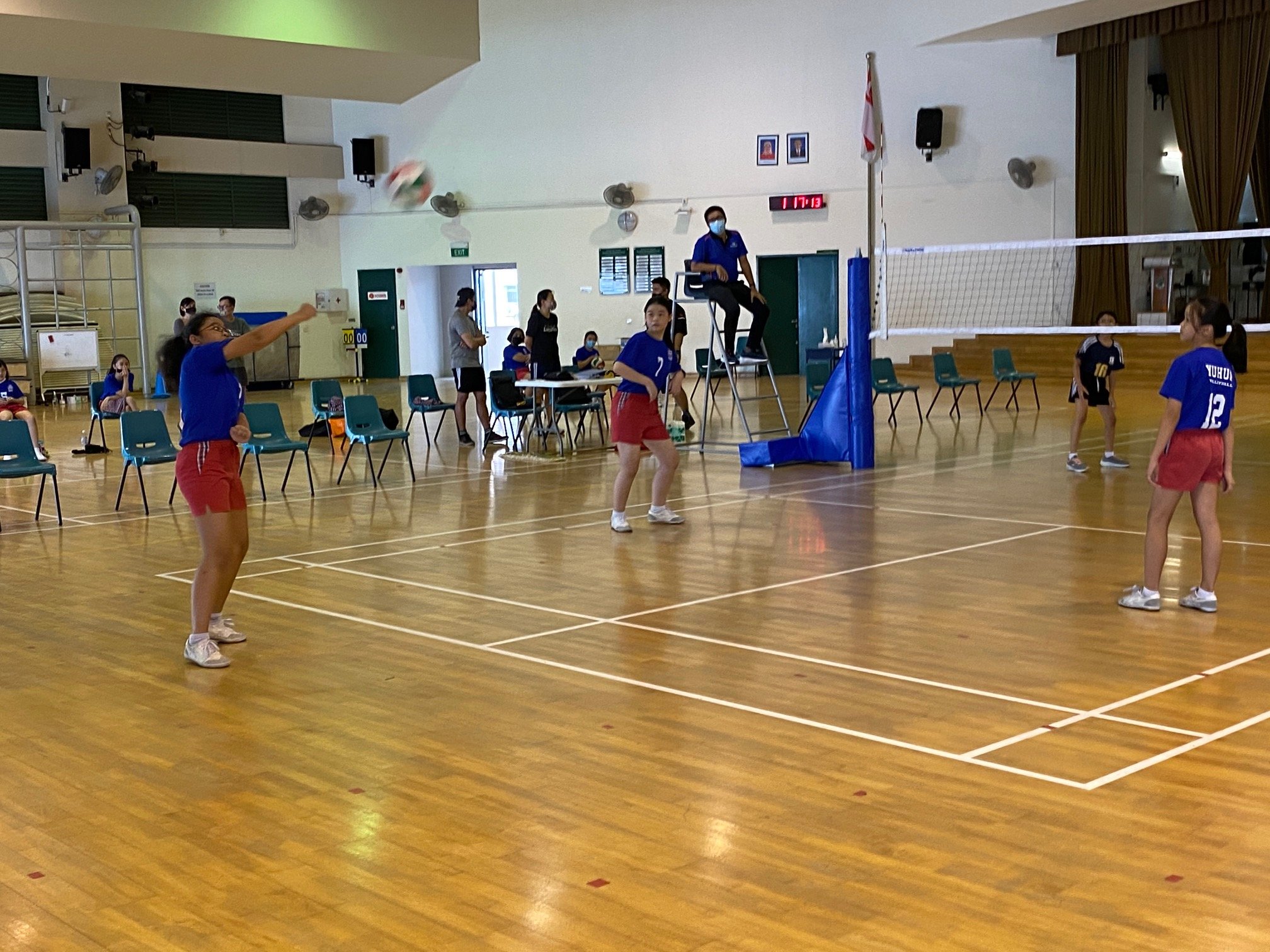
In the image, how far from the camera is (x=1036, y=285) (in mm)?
23188

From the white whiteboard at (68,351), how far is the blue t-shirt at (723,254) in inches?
578

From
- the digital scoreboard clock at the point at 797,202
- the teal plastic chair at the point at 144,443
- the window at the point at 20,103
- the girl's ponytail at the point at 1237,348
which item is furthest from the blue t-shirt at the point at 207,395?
the window at the point at 20,103

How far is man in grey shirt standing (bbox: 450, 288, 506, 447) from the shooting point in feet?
48.2

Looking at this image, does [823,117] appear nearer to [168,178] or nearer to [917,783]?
[168,178]

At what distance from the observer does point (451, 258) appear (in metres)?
28.4

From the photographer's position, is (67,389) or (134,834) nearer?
(134,834)

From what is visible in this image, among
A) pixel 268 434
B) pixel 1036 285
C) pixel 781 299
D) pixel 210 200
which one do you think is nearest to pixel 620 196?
pixel 781 299

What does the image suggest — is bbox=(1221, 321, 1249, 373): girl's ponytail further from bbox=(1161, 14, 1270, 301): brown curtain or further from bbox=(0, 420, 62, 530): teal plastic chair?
bbox=(1161, 14, 1270, 301): brown curtain

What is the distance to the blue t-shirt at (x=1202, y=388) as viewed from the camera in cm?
632

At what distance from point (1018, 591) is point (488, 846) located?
13.5ft

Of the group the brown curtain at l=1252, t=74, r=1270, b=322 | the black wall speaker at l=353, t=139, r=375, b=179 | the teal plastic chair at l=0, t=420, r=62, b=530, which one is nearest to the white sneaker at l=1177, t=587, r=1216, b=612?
the teal plastic chair at l=0, t=420, r=62, b=530

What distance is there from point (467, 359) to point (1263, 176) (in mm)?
14539

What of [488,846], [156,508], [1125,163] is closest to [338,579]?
[156,508]

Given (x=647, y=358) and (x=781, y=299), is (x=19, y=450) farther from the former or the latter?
(x=781, y=299)
